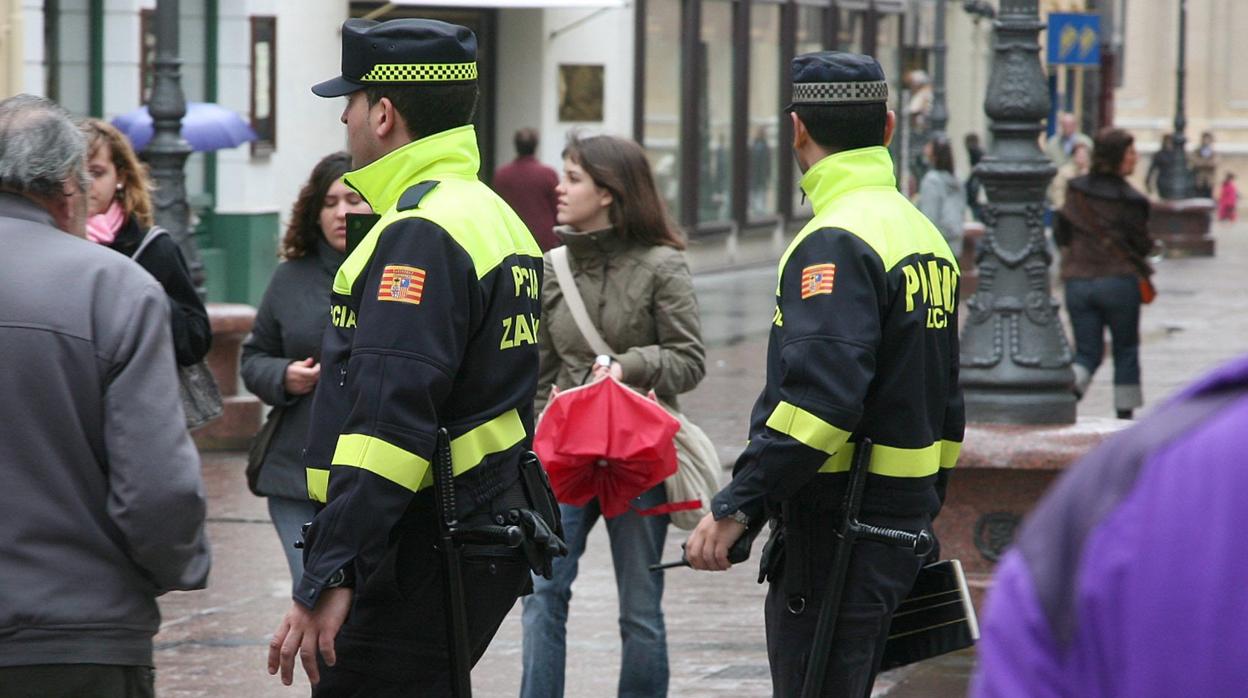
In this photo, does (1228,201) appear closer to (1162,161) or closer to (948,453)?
(1162,161)

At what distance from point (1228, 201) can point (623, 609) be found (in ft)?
158

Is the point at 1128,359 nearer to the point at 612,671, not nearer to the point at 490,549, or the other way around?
the point at 612,671

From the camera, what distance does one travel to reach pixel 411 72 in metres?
3.79

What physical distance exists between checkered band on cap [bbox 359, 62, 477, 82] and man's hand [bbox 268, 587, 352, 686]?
976mm

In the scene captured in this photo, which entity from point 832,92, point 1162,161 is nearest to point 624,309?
point 832,92

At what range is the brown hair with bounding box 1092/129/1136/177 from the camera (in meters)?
12.0

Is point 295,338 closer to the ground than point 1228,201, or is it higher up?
higher up

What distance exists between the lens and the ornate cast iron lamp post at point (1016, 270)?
7789mm

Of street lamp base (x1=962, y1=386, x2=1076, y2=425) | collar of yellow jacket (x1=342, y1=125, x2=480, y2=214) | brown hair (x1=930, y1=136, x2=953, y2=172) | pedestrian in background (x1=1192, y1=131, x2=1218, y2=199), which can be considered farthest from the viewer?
pedestrian in background (x1=1192, y1=131, x2=1218, y2=199)

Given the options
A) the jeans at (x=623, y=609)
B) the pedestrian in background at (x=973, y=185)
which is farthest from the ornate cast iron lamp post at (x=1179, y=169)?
the jeans at (x=623, y=609)

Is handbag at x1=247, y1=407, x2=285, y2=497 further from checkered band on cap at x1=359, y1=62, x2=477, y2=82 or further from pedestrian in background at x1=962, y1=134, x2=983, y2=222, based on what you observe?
pedestrian in background at x1=962, y1=134, x2=983, y2=222

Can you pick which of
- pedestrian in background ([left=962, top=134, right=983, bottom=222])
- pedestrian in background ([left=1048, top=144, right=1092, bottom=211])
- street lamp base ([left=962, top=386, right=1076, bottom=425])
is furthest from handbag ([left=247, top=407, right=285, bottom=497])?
pedestrian in background ([left=1048, top=144, right=1092, bottom=211])

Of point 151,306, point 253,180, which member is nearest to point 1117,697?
point 151,306

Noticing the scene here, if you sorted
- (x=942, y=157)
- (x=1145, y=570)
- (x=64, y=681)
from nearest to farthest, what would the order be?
(x=1145, y=570)
(x=64, y=681)
(x=942, y=157)
